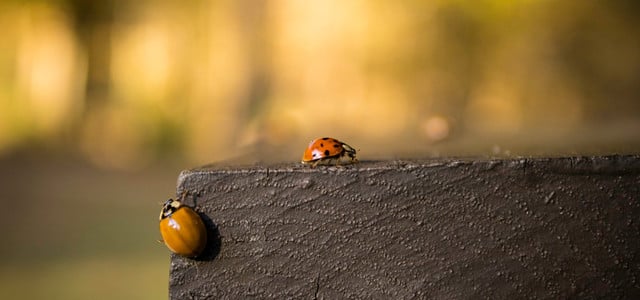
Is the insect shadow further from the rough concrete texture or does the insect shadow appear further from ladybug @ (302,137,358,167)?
ladybug @ (302,137,358,167)

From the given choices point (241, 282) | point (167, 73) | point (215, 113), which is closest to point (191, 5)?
point (167, 73)

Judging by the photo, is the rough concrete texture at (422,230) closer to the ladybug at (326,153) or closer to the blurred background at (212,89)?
the ladybug at (326,153)

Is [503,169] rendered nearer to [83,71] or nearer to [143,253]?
[143,253]

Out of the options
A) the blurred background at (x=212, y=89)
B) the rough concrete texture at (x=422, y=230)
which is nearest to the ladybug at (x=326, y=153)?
the rough concrete texture at (x=422, y=230)

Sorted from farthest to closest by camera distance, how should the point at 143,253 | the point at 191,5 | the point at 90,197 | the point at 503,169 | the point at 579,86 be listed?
the point at 191,5 → the point at 90,197 → the point at 579,86 → the point at 143,253 → the point at 503,169

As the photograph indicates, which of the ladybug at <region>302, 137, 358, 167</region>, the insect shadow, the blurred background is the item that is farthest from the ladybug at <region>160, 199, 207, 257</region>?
the blurred background

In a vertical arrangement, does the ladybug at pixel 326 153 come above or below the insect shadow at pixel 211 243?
above
